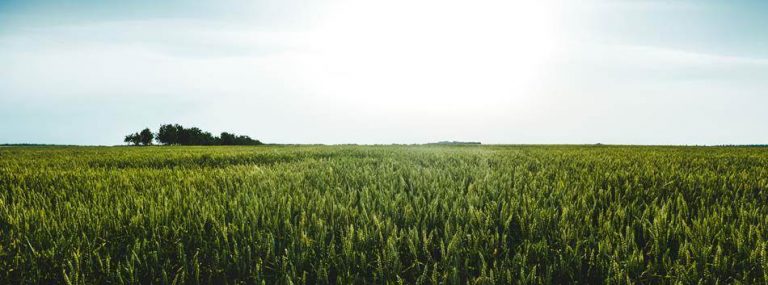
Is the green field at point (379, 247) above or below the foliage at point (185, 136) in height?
below

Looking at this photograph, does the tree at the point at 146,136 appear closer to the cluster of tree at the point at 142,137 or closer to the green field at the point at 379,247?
the cluster of tree at the point at 142,137

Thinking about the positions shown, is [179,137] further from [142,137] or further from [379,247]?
[379,247]

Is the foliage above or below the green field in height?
above

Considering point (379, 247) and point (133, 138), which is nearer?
point (379, 247)

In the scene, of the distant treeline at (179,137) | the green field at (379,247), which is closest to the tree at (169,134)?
the distant treeline at (179,137)

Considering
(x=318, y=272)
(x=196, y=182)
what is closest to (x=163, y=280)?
(x=318, y=272)

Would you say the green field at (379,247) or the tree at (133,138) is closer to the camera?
the green field at (379,247)

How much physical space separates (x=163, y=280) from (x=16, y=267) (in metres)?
0.68

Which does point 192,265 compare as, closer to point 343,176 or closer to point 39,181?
point 343,176

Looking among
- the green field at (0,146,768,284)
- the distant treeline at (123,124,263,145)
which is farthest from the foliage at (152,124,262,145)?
the green field at (0,146,768,284)

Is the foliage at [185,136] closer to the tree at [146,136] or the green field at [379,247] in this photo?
the tree at [146,136]

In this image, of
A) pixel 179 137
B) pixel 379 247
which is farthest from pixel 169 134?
pixel 379 247

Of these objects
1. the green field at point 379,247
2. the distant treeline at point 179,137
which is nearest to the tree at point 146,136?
the distant treeline at point 179,137

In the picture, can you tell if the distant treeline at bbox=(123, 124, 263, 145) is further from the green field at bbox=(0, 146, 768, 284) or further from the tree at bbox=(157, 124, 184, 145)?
the green field at bbox=(0, 146, 768, 284)
